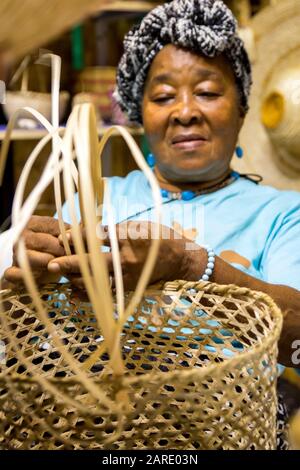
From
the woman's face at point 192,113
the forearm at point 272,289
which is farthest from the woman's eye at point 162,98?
the forearm at point 272,289

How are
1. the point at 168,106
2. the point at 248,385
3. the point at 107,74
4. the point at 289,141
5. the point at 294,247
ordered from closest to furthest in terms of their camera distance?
the point at 248,385, the point at 294,247, the point at 168,106, the point at 289,141, the point at 107,74

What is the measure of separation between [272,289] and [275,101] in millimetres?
759

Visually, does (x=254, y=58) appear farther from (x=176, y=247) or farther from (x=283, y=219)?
(x=176, y=247)

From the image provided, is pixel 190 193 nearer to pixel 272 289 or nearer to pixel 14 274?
pixel 272 289

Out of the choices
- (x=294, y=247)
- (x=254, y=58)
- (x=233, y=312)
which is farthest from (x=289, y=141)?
(x=233, y=312)

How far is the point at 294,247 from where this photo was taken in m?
0.79

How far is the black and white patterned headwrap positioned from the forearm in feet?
1.34

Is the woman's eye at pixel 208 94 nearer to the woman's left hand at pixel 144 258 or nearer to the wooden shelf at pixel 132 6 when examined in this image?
the woman's left hand at pixel 144 258

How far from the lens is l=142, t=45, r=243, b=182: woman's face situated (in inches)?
35.1

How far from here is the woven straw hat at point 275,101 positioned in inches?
50.4

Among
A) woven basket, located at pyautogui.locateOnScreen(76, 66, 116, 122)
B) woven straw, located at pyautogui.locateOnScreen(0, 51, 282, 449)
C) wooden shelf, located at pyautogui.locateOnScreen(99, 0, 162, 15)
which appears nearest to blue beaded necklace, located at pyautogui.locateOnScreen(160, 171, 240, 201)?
woven straw, located at pyautogui.locateOnScreen(0, 51, 282, 449)

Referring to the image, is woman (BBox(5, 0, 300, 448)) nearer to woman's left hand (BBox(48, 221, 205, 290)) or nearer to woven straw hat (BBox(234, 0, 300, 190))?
woman's left hand (BBox(48, 221, 205, 290))

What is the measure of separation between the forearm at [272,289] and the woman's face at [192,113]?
304mm

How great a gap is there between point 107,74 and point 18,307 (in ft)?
4.65
